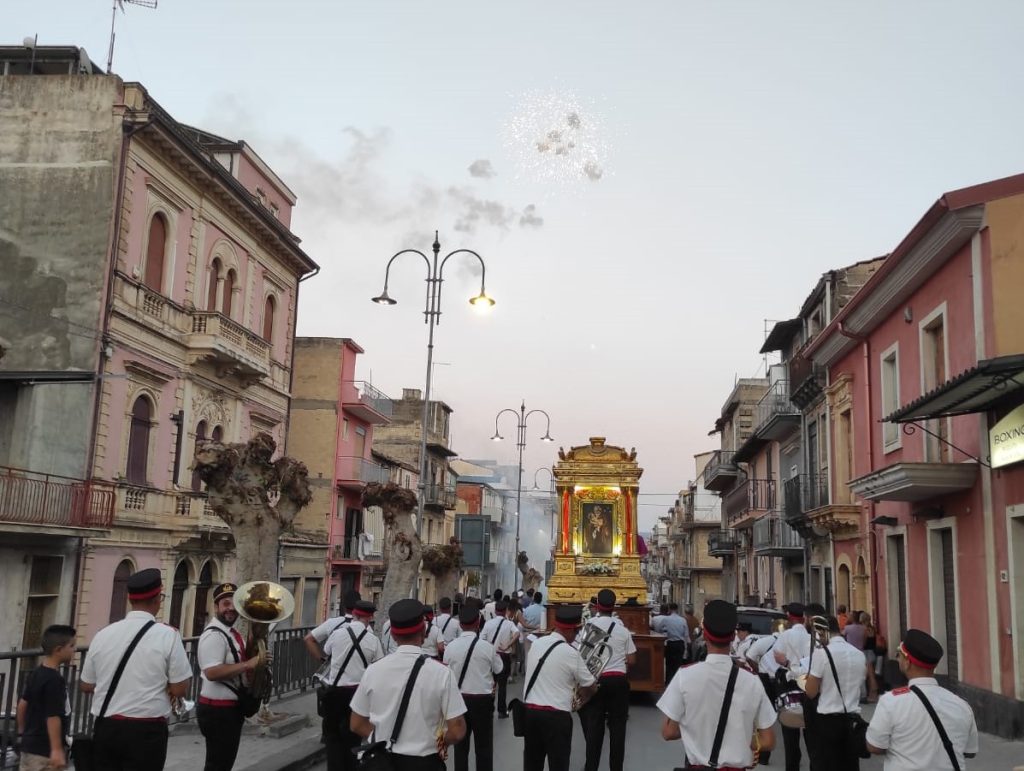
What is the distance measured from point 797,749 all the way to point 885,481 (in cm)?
663

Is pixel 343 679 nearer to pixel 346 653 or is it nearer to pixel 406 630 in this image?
pixel 346 653

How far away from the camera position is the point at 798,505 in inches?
1073

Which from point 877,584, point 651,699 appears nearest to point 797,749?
point 651,699

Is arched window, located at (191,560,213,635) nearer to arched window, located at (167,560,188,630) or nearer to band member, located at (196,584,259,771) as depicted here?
arched window, located at (167,560,188,630)

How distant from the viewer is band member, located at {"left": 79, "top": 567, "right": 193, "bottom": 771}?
20.9 ft

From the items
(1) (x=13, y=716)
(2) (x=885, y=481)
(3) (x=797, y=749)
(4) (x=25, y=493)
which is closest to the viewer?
(1) (x=13, y=716)

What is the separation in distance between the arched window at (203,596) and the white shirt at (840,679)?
21.1 m

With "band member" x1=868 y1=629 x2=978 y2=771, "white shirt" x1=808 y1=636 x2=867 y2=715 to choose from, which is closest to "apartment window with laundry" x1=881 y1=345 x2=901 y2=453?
"white shirt" x1=808 y1=636 x2=867 y2=715

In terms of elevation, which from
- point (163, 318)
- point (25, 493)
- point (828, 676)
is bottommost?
point (828, 676)

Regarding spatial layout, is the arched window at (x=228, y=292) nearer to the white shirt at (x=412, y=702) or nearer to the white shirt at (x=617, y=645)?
the white shirt at (x=617, y=645)

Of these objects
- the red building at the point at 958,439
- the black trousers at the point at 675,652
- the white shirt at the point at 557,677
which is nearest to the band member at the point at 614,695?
the white shirt at the point at 557,677

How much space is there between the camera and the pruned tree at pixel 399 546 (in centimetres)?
2311

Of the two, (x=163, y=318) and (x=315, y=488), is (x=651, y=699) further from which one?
(x=315, y=488)

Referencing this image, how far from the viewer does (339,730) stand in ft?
31.0
